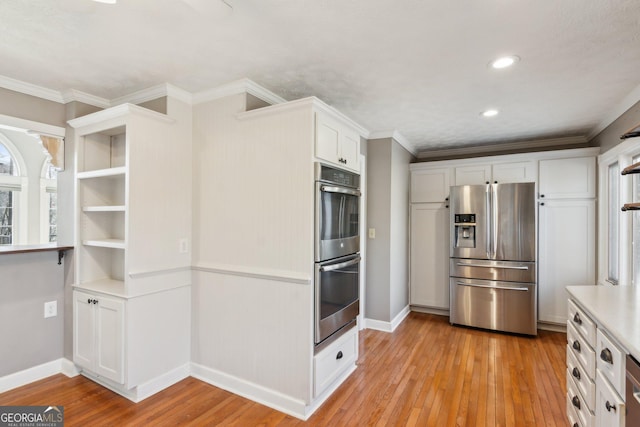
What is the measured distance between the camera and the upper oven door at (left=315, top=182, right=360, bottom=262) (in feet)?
7.53

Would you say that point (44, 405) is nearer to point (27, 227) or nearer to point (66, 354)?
point (66, 354)

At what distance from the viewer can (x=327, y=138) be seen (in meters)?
2.41

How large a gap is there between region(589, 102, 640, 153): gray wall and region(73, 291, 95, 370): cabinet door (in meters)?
4.49

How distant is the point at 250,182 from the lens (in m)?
2.50

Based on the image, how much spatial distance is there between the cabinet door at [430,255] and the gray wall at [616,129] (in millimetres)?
1793

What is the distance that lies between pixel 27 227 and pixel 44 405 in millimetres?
2205

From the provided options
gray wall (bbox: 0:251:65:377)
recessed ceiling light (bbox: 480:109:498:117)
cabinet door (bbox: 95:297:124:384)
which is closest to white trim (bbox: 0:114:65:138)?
gray wall (bbox: 0:251:65:377)

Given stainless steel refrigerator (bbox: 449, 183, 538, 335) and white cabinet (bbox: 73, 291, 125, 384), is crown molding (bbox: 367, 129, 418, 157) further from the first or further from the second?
white cabinet (bbox: 73, 291, 125, 384)

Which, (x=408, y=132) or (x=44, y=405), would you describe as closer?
(x=44, y=405)

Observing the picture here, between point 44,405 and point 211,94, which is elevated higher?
point 211,94

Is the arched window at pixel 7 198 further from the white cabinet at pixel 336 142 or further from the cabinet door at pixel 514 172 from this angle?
the cabinet door at pixel 514 172

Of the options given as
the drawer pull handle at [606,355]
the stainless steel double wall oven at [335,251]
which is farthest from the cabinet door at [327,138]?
the drawer pull handle at [606,355]

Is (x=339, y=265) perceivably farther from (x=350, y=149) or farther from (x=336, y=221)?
(x=350, y=149)

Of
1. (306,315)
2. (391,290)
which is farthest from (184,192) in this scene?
(391,290)
